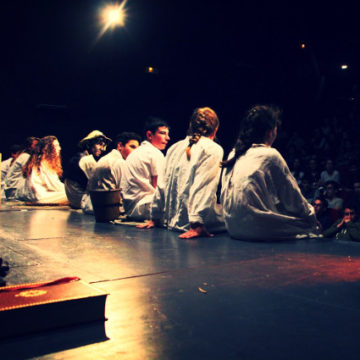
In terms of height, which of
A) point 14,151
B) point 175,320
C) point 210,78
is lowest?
point 175,320

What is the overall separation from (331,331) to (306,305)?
1.02 feet

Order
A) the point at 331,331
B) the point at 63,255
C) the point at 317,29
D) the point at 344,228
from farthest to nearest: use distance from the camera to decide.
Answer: the point at 317,29 < the point at 344,228 < the point at 63,255 < the point at 331,331

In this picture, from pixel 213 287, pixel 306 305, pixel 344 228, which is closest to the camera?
pixel 306 305

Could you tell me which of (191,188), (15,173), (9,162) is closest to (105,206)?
(191,188)

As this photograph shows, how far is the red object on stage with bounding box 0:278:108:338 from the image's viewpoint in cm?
139

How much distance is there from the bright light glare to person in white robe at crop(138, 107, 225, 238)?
5.72 metres

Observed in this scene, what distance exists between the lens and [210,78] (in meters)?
11.6

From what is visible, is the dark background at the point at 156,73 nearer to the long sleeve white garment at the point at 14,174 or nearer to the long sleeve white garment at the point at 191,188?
the long sleeve white garment at the point at 14,174

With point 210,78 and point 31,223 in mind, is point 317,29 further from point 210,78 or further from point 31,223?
point 31,223

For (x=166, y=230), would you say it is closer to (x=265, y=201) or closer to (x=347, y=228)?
(x=265, y=201)

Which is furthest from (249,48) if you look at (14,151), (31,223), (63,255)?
(63,255)

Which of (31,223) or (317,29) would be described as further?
(317,29)

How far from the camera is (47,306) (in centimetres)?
144

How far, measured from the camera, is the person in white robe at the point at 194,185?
381 centimetres
